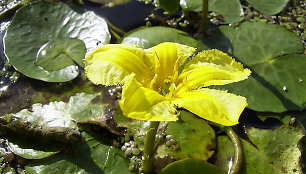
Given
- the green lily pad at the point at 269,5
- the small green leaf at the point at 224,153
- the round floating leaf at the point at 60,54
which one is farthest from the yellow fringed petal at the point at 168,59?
the green lily pad at the point at 269,5

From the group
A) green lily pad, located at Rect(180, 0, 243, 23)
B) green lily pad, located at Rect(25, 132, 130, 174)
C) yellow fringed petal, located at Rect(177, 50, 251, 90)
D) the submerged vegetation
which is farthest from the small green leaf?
green lily pad, located at Rect(180, 0, 243, 23)

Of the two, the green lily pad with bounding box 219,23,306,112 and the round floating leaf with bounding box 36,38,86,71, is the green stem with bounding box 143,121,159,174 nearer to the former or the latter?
the green lily pad with bounding box 219,23,306,112

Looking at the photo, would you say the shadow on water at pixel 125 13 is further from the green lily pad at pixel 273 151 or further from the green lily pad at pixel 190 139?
the green lily pad at pixel 273 151

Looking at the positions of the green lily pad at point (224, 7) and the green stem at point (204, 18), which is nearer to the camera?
the green stem at point (204, 18)

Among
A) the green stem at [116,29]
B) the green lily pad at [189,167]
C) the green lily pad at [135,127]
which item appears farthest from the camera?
the green stem at [116,29]

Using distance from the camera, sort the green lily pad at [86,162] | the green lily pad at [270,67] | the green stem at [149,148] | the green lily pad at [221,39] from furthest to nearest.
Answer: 1. the green lily pad at [221,39]
2. the green lily pad at [270,67]
3. the green lily pad at [86,162]
4. the green stem at [149,148]

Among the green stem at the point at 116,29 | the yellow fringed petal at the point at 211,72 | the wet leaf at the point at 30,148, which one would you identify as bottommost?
the wet leaf at the point at 30,148

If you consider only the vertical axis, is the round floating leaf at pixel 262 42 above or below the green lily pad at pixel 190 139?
above

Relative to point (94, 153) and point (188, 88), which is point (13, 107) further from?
point (188, 88)
